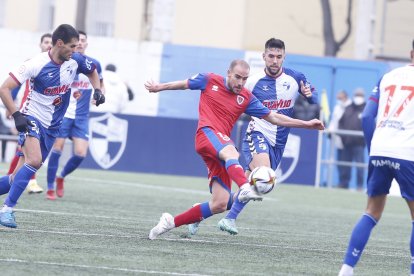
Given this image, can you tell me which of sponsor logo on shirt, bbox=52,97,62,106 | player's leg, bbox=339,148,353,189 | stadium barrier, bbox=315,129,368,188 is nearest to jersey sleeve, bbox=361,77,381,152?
sponsor logo on shirt, bbox=52,97,62,106

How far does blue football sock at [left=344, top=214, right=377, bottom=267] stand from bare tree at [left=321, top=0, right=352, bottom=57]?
86.0ft

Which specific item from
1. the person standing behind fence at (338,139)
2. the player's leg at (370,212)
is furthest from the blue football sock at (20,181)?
the person standing behind fence at (338,139)

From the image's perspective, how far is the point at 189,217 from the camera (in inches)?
471

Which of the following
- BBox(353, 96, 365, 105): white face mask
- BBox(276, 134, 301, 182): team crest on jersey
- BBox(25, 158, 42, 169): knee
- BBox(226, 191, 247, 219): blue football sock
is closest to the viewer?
BBox(25, 158, 42, 169): knee

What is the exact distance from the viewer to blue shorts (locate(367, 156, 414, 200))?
9664 mm

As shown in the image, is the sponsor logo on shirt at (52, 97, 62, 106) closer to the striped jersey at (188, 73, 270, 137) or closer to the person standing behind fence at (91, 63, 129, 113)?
the striped jersey at (188, 73, 270, 137)

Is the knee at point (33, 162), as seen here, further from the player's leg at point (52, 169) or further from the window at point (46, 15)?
the window at point (46, 15)

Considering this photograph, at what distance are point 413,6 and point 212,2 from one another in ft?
19.6

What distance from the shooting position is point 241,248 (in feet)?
39.3

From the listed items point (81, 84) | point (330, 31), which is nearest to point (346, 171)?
point (330, 31)

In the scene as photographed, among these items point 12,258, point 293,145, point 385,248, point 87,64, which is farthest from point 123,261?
point 293,145

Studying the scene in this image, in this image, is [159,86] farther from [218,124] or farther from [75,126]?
[75,126]

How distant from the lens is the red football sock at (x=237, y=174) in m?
11.6

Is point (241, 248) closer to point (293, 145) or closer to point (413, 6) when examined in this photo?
point (293, 145)
